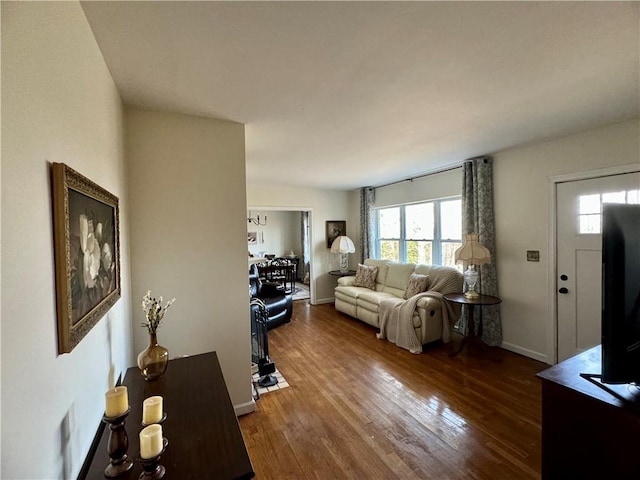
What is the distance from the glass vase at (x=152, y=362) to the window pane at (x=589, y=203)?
12.5ft

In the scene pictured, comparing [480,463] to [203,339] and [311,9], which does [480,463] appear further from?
[311,9]

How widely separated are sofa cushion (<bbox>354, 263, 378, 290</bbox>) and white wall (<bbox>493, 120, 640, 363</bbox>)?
6.45 ft

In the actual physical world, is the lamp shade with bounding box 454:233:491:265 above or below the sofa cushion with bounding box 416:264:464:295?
above

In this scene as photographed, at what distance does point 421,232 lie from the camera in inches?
188

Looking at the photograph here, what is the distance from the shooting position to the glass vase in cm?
151

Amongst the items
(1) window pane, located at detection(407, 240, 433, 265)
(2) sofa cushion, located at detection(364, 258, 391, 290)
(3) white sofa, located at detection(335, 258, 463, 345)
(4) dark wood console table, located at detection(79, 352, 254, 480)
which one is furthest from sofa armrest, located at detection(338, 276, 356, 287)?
(4) dark wood console table, located at detection(79, 352, 254, 480)

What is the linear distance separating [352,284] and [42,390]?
4.71 meters

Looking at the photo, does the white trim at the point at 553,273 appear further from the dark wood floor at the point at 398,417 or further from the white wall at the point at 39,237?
the white wall at the point at 39,237

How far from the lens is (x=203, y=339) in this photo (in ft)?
7.29

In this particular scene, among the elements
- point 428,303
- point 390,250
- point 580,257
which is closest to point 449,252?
point 428,303

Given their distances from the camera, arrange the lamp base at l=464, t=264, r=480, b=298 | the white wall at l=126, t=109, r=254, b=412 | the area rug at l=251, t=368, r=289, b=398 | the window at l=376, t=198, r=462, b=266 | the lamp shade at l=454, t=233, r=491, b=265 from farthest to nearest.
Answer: the window at l=376, t=198, r=462, b=266 → the lamp base at l=464, t=264, r=480, b=298 → the lamp shade at l=454, t=233, r=491, b=265 → the area rug at l=251, t=368, r=289, b=398 → the white wall at l=126, t=109, r=254, b=412

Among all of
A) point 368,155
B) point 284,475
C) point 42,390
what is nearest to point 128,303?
point 42,390

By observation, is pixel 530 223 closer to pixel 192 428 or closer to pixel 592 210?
pixel 592 210

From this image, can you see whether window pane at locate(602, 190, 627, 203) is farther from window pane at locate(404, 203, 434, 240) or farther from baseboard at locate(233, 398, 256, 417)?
baseboard at locate(233, 398, 256, 417)
